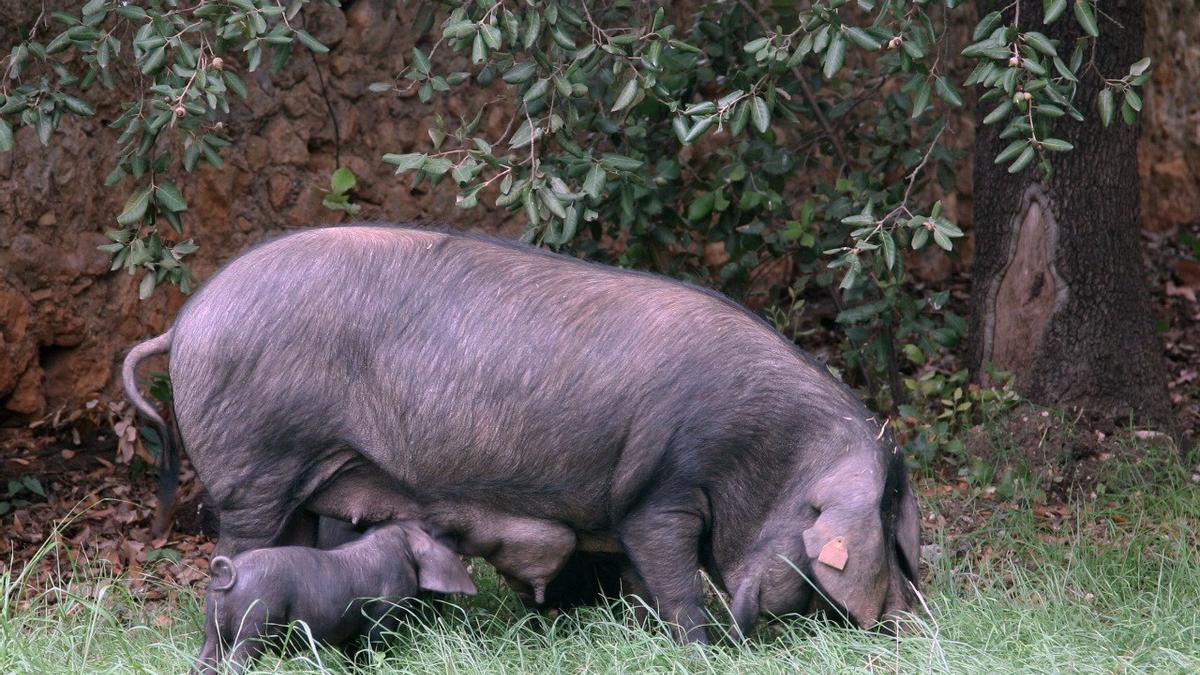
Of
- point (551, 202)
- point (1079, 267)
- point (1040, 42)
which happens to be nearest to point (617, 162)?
point (551, 202)

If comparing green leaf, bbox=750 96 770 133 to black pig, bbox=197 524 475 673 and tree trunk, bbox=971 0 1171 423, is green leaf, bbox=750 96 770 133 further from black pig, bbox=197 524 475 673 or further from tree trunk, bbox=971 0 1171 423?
tree trunk, bbox=971 0 1171 423

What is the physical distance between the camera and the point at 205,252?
670cm

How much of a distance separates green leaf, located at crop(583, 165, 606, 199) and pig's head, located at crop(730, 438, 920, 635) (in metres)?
1.32

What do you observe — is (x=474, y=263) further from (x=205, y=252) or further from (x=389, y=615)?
(x=205, y=252)

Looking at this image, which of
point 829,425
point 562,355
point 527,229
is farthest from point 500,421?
point 527,229

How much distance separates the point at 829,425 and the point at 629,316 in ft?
2.12

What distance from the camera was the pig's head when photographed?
390 cm

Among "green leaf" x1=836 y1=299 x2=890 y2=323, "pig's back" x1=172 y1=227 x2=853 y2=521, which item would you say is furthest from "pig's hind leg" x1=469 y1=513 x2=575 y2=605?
"green leaf" x1=836 y1=299 x2=890 y2=323

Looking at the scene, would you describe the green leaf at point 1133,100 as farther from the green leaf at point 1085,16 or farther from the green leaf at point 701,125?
the green leaf at point 701,125

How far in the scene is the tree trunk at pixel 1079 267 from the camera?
605cm

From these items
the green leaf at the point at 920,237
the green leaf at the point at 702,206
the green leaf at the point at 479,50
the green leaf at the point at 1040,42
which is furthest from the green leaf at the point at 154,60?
the green leaf at the point at 1040,42

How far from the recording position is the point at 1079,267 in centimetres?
609

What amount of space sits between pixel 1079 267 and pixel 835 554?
278cm

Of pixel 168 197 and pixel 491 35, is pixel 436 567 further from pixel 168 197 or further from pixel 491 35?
pixel 168 197
